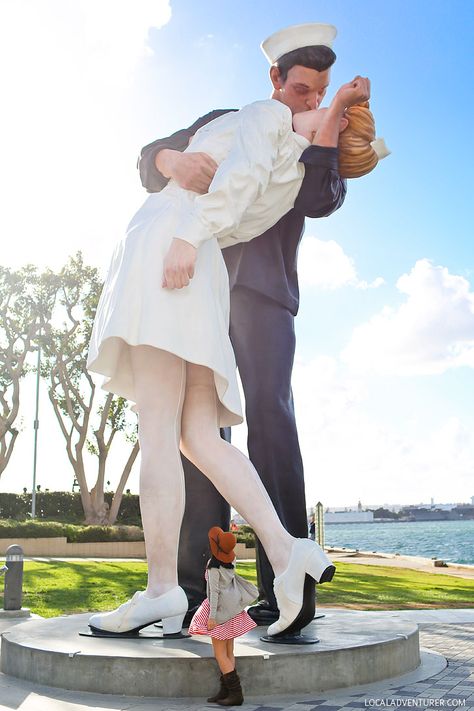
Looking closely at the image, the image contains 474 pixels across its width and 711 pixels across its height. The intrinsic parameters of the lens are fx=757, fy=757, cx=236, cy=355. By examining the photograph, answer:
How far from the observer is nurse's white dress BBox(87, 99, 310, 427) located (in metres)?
3.88

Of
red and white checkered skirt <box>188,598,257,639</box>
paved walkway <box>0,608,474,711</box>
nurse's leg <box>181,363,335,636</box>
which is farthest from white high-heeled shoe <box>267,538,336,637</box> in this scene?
paved walkway <box>0,608,474,711</box>

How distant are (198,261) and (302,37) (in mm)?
1830

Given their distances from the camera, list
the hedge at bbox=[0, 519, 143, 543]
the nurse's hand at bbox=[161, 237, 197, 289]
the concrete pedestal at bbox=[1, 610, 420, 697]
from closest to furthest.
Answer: the concrete pedestal at bbox=[1, 610, 420, 697], the nurse's hand at bbox=[161, 237, 197, 289], the hedge at bbox=[0, 519, 143, 543]

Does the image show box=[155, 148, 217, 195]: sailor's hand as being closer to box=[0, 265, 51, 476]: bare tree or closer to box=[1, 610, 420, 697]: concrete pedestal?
box=[1, 610, 420, 697]: concrete pedestal

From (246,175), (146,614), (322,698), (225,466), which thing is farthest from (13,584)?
(246,175)

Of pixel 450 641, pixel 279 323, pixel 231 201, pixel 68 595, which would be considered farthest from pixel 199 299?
pixel 68 595

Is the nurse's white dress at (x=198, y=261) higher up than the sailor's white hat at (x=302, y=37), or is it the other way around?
the sailor's white hat at (x=302, y=37)

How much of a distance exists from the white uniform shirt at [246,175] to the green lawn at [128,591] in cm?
585

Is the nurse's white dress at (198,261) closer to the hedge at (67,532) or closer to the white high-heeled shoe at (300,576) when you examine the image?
the white high-heeled shoe at (300,576)

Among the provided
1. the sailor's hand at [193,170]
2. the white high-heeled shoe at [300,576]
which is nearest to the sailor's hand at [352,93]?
the sailor's hand at [193,170]

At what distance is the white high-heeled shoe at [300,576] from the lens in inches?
140

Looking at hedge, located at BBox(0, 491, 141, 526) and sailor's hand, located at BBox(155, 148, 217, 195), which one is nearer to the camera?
sailor's hand, located at BBox(155, 148, 217, 195)

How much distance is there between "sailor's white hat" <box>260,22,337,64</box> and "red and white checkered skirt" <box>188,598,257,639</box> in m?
3.45

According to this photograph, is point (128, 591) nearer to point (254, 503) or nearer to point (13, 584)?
point (13, 584)
